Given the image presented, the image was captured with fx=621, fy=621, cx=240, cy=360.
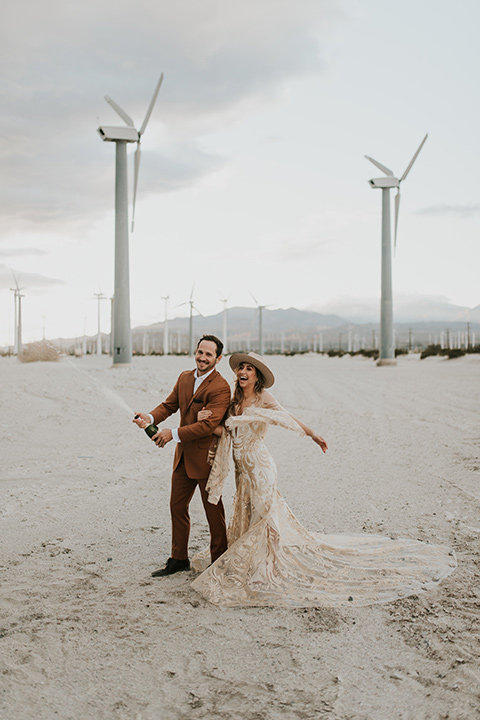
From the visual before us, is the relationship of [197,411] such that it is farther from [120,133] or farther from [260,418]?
[120,133]

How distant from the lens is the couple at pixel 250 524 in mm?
4676

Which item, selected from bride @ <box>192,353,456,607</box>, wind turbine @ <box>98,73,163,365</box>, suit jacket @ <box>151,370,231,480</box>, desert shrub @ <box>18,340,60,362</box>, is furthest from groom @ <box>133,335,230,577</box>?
desert shrub @ <box>18,340,60,362</box>

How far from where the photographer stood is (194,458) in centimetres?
501

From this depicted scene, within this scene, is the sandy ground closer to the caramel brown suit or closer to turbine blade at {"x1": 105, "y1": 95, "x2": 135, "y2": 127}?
the caramel brown suit

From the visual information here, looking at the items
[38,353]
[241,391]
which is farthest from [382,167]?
[241,391]

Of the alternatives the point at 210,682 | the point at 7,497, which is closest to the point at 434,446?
the point at 7,497

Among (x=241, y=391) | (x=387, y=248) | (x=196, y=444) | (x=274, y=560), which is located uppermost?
(x=387, y=248)

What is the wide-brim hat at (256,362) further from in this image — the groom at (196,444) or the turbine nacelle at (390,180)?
the turbine nacelle at (390,180)

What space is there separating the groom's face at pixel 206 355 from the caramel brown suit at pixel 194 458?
0.32 feet

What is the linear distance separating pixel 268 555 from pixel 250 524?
278mm

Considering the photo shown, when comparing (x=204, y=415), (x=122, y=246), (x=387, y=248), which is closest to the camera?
(x=204, y=415)

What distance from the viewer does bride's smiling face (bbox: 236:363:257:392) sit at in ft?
16.5

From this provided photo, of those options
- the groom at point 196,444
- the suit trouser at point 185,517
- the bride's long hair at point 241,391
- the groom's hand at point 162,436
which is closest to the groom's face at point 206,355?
the groom at point 196,444

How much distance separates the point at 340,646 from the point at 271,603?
0.74 metres
